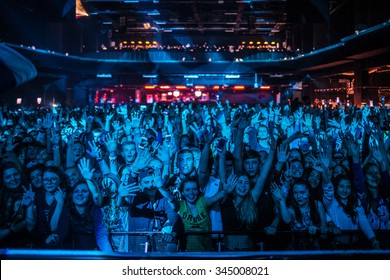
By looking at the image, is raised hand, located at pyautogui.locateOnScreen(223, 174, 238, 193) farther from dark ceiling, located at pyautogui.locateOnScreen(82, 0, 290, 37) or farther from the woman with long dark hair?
dark ceiling, located at pyautogui.locateOnScreen(82, 0, 290, 37)

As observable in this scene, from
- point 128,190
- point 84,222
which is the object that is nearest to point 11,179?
point 84,222

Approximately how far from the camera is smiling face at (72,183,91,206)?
3.91m

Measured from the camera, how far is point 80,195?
3.91m

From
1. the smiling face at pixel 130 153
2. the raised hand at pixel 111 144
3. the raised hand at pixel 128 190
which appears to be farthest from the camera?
the raised hand at pixel 111 144

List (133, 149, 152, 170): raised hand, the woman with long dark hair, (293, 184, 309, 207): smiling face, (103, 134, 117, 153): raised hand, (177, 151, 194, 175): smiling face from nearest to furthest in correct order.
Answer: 1. the woman with long dark hair
2. (293, 184, 309, 207): smiling face
3. (177, 151, 194, 175): smiling face
4. (133, 149, 152, 170): raised hand
5. (103, 134, 117, 153): raised hand

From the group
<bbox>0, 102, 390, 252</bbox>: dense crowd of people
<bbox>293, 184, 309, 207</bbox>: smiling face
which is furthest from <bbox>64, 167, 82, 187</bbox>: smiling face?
Answer: <bbox>293, 184, 309, 207</bbox>: smiling face

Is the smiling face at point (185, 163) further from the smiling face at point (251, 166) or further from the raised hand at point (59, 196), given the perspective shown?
the raised hand at point (59, 196)

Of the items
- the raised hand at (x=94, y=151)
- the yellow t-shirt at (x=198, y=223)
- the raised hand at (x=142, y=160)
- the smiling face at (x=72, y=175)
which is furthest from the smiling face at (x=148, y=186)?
the raised hand at (x=94, y=151)

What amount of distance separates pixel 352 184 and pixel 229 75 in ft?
94.3

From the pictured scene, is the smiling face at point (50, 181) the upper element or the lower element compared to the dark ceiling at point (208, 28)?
lower

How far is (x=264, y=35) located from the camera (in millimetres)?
35438

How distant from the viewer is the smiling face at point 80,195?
12.8 feet

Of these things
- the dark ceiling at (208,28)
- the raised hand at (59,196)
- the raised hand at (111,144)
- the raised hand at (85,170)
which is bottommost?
the raised hand at (59,196)

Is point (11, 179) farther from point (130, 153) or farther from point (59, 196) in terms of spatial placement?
point (130, 153)
